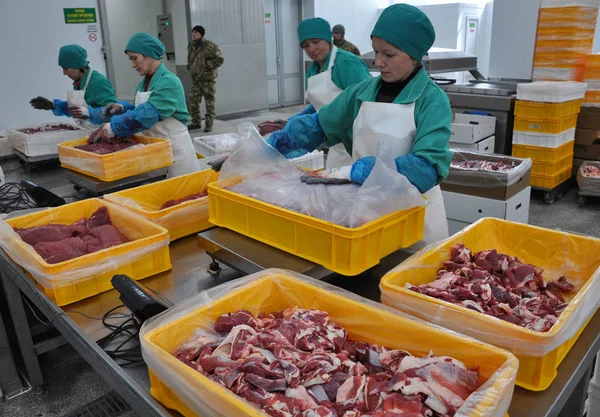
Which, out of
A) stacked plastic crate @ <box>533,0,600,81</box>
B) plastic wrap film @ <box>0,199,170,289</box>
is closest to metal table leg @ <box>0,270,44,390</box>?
plastic wrap film @ <box>0,199,170,289</box>

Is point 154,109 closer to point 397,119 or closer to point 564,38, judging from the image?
point 397,119

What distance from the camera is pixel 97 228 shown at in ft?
6.06

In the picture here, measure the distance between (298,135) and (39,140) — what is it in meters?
2.32

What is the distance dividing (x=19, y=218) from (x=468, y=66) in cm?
524

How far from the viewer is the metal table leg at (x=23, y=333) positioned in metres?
2.35

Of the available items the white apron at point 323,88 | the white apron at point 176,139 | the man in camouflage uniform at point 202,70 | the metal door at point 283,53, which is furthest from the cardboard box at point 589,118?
the metal door at point 283,53

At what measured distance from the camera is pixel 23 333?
2506 mm

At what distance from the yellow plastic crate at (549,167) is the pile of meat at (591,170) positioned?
179 mm

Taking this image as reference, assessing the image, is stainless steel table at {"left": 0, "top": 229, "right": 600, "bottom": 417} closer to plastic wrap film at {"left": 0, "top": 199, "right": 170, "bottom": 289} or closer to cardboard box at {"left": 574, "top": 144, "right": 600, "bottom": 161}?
plastic wrap film at {"left": 0, "top": 199, "right": 170, "bottom": 289}

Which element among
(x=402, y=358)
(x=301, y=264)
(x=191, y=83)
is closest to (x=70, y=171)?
(x=301, y=264)

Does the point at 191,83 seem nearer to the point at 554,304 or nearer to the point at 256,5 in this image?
the point at 256,5

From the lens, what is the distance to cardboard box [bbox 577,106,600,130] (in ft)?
15.9

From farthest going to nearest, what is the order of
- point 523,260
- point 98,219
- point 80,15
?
point 80,15, point 98,219, point 523,260

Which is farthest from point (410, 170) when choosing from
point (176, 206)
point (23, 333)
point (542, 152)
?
point (542, 152)
